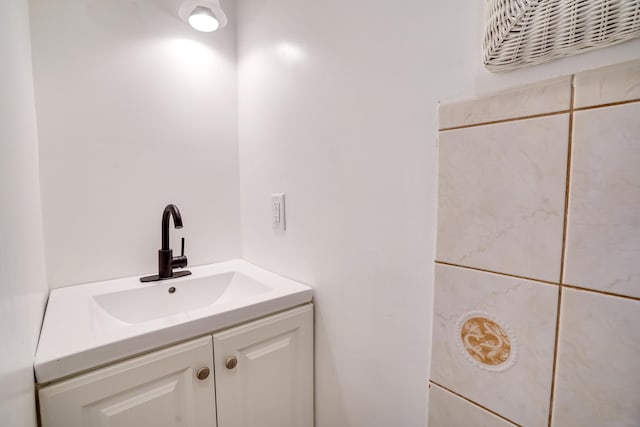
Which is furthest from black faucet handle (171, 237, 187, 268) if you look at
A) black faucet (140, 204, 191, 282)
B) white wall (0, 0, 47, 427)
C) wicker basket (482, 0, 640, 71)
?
wicker basket (482, 0, 640, 71)

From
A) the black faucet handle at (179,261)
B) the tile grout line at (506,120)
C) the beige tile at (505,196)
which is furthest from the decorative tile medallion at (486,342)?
the black faucet handle at (179,261)

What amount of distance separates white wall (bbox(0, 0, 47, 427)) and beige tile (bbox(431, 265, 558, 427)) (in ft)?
2.27

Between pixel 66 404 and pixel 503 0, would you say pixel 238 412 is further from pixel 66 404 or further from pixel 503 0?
pixel 503 0

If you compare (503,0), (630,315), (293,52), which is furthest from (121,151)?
(630,315)

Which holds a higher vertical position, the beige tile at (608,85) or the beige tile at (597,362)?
the beige tile at (608,85)

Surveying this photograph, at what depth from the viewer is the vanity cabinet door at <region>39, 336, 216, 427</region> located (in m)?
0.59

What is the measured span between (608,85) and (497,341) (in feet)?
1.45

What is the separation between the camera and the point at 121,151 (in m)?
1.06

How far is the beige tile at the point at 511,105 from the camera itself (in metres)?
0.44

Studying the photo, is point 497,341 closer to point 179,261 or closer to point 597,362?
point 597,362

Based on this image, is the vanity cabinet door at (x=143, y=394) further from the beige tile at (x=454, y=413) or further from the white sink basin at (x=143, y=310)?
the beige tile at (x=454, y=413)

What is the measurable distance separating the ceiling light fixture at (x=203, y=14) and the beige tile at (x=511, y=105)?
0.95 m

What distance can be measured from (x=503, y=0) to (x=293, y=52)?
69cm

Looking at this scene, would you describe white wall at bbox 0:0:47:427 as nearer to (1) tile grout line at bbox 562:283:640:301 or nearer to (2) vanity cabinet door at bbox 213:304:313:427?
(2) vanity cabinet door at bbox 213:304:313:427
